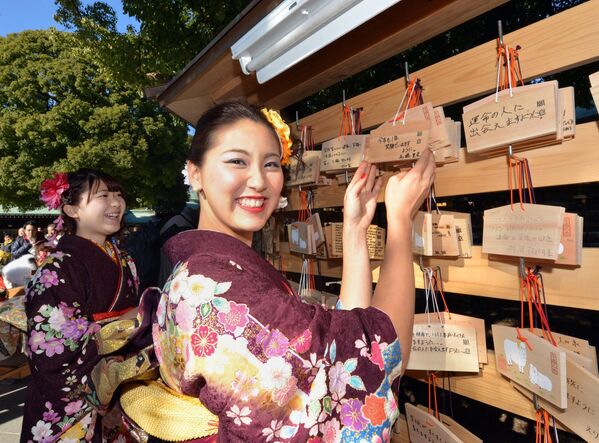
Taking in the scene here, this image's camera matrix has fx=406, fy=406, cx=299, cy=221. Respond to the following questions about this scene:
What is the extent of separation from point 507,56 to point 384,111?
55 cm

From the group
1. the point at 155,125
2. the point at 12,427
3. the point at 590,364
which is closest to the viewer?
the point at 590,364

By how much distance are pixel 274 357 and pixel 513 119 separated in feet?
3.03

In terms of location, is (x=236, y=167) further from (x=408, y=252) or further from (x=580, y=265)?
(x=580, y=265)

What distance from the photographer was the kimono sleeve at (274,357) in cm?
88

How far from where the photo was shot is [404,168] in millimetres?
1580

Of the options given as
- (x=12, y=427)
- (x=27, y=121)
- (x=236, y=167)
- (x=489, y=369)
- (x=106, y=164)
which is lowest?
(x=12, y=427)

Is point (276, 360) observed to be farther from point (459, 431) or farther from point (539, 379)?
point (459, 431)

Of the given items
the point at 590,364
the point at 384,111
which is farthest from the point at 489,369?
the point at 384,111

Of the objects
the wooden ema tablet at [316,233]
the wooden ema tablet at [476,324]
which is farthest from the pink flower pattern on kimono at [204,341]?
the wooden ema tablet at [316,233]

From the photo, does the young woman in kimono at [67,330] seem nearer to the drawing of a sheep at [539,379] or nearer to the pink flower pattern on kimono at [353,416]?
the pink flower pattern on kimono at [353,416]

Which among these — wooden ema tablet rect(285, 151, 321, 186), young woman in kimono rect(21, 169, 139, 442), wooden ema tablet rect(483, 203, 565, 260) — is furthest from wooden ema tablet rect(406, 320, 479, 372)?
young woman in kimono rect(21, 169, 139, 442)

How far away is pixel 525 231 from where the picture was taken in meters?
1.16

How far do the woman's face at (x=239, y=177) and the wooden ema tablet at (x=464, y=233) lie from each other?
640 millimetres

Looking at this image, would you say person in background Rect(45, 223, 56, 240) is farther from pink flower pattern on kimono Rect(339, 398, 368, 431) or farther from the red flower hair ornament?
pink flower pattern on kimono Rect(339, 398, 368, 431)
